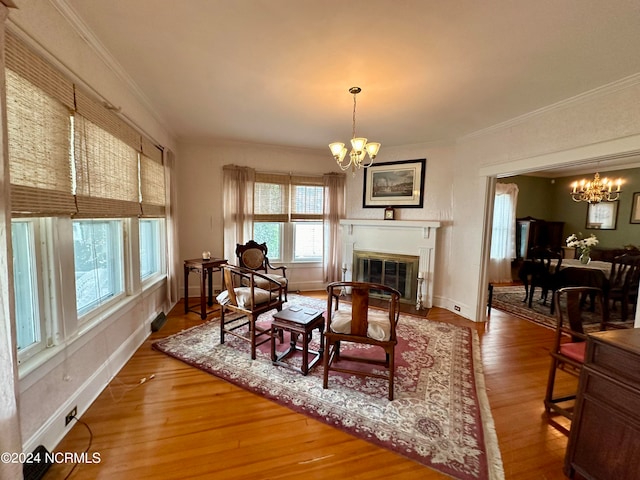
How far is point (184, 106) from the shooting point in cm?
305

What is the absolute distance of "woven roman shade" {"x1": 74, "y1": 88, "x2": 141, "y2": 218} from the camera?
1812 mm

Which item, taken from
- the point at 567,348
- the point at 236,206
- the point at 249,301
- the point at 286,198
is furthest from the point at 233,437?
the point at 286,198

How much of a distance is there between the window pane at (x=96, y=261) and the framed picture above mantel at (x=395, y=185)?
12.6ft

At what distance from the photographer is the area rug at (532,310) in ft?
12.2

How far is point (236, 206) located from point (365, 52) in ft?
10.5

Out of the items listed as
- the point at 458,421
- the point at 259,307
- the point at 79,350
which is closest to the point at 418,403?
the point at 458,421

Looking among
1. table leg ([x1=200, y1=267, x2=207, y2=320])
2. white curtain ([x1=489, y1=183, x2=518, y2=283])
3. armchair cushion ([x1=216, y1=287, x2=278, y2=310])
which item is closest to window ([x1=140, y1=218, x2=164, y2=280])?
table leg ([x1=200, y1=267, x2=207, y2=320])

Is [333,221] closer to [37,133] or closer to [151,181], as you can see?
[151,181]

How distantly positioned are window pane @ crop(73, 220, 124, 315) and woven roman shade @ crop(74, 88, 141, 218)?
201mm

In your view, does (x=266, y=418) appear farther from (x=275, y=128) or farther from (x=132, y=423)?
(x=275, y=128)

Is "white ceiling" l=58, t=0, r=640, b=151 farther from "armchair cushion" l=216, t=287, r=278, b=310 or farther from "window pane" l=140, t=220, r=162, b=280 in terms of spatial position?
"armchair cushion" l=216, t=287, r=278, b=310

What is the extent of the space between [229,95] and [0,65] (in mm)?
1897

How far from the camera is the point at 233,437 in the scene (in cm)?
170

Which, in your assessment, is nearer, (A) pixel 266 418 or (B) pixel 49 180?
(B) pixel 49 180
